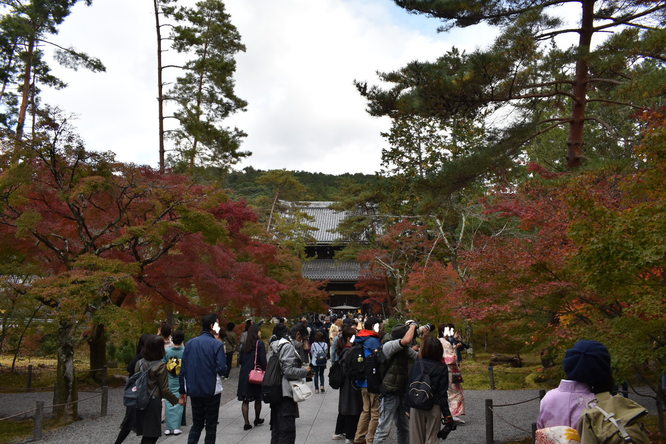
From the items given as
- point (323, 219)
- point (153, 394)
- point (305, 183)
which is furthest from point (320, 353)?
point (305, 183)

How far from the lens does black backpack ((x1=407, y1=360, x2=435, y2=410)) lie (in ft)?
16.9

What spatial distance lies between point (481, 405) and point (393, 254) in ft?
47.9

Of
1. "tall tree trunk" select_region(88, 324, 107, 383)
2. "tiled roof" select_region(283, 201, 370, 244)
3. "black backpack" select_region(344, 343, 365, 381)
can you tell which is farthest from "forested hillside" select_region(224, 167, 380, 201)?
"black backpack" select_region(344, 343, 365, 381)

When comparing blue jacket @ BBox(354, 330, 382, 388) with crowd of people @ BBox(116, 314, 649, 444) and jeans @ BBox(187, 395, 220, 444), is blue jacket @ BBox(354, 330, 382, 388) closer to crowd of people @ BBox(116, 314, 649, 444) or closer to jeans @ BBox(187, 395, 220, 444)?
crowd of people @ BBox(116, 314, 649, 444)

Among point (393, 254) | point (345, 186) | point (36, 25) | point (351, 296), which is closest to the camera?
point (36, 25)

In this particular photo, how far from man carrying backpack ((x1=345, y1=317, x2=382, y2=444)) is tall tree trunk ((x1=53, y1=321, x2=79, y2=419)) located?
205 inches

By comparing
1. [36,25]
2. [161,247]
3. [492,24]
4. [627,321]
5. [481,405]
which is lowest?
[481,405]

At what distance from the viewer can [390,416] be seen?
229 inches

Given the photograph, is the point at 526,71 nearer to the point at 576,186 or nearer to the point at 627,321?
the point at 576,186

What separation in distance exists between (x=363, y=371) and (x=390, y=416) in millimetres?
649

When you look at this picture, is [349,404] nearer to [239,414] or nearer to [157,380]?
[157,380]

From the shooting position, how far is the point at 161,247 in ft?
37.3

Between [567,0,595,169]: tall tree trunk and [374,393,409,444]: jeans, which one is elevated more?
[567,0,595,169]: tall tree trunk

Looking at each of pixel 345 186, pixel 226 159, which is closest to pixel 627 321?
pixel 226 159
